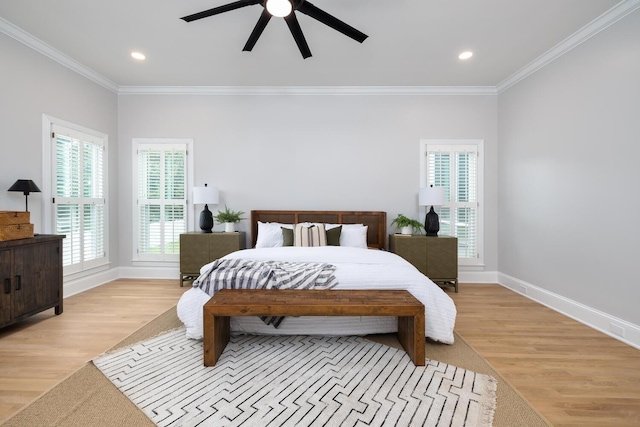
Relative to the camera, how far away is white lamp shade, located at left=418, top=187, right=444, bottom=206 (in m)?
4.05

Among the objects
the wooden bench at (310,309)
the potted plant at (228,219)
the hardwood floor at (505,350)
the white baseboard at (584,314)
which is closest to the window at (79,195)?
the hardwood floor at (505,350)

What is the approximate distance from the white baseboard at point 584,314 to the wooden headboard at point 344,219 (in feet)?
6.25

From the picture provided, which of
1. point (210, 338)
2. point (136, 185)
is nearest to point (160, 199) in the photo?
point (136, 185)

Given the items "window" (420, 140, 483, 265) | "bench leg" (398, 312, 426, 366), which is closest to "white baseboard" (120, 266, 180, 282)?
"bench leg" (398, 312, 426, 366)

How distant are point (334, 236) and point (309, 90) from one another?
7.59 ft

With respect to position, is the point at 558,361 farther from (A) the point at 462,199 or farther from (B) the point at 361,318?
(A) the point at 462,199

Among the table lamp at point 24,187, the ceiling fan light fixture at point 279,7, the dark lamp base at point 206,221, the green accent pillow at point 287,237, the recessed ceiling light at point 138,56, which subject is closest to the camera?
the ceiling fan light fixture at point 279,7

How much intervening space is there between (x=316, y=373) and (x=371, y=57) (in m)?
3.45

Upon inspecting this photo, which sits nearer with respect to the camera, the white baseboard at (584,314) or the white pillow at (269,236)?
the white baseboard at (584,314)

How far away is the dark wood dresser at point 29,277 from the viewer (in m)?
2.54

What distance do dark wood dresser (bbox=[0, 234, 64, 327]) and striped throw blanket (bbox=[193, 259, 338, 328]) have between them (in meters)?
1.65

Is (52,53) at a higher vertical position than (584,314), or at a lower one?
higher

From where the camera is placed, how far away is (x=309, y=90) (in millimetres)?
4461

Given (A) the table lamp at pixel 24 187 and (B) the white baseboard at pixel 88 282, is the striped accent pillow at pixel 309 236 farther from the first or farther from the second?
(B) the white baseboard at pixel 88 282
